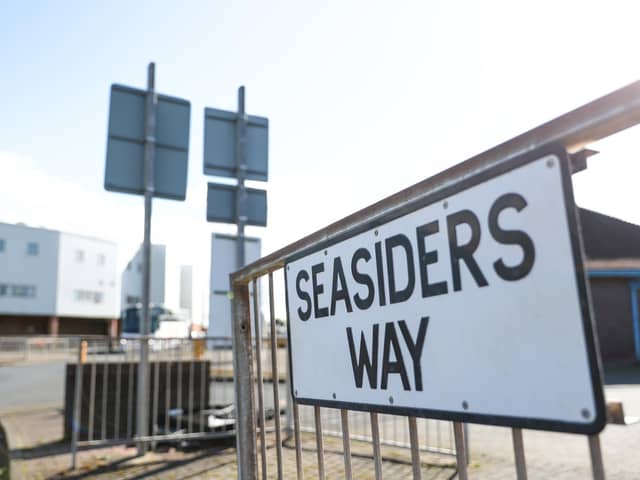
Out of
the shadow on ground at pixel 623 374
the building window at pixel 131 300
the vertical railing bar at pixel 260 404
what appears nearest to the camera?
the vertical railing bar at pixel 260 404

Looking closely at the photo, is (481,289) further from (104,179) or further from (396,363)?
(104,179)

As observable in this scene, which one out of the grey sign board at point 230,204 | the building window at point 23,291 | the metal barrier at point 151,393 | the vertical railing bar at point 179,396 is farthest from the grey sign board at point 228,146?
the building window at point 23,291

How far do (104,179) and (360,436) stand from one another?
4.39 m

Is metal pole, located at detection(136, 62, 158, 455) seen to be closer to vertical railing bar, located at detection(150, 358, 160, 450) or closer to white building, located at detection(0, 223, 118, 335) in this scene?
vertical railing bar, located at detection(150, 358, 160, 450)

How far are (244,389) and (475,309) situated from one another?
1.64 metres

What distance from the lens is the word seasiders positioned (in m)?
1.22

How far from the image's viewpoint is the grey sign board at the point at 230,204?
6.48 metres

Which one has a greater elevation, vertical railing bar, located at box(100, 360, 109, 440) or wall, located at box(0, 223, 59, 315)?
wall, located at box(0, 223, 59, 315)

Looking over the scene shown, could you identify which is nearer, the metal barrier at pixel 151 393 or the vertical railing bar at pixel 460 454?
the vertical railing bar at pixel 460 454

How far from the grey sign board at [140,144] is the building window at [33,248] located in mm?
45156

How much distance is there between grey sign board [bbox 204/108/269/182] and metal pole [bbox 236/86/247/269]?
0.06 m

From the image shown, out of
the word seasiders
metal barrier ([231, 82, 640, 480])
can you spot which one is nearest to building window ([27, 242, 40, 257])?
metal barrier ([231, 82, 640, 480])

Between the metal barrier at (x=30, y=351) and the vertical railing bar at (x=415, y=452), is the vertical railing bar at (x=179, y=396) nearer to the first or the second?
the vertical railing bar at (x=415, y=452)

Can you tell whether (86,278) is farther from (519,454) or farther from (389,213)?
(519,454)
